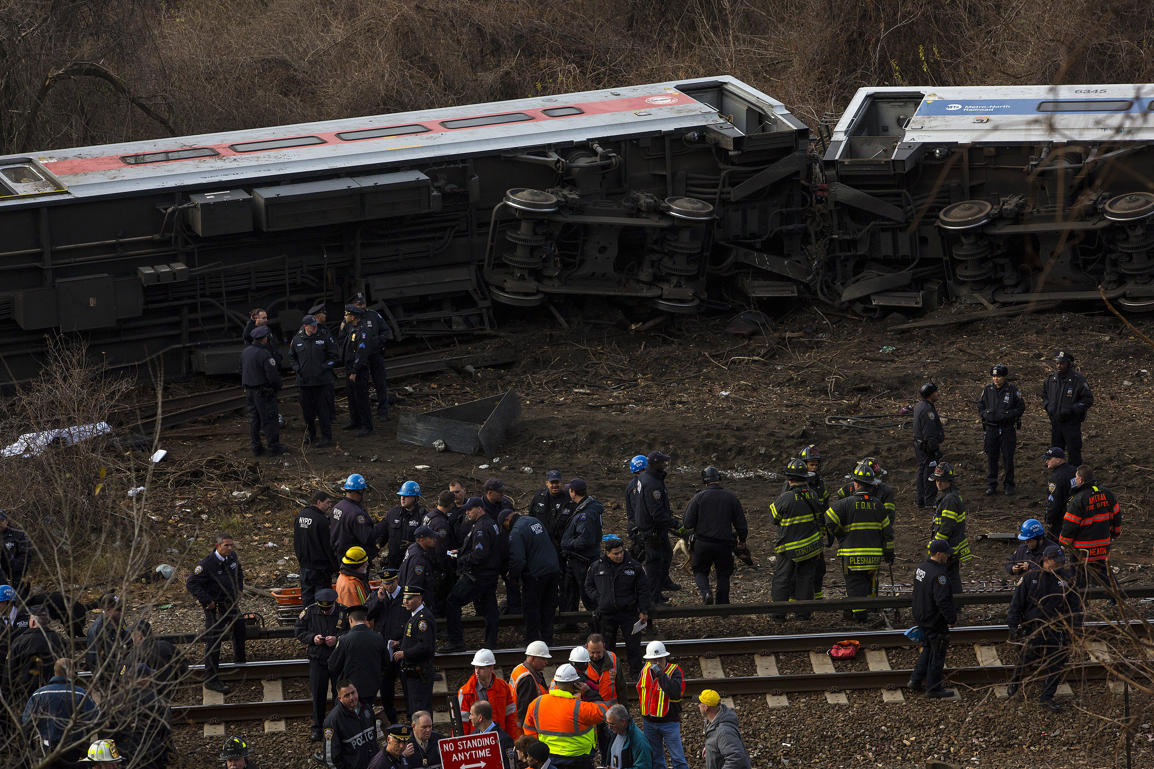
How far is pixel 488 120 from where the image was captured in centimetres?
2019

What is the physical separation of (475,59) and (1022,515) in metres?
14.7

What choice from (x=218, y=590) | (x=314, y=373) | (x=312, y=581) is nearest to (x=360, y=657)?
(x=218, y=590)

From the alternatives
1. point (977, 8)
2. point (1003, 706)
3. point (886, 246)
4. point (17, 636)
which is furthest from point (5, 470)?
point (977, 8)

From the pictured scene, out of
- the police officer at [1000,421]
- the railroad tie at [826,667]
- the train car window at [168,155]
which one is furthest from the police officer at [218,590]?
the train car window at [168,155]

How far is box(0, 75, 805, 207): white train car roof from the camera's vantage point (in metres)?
17.8

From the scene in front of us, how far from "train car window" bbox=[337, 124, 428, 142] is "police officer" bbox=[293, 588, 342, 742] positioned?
928cm

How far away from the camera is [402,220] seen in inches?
741

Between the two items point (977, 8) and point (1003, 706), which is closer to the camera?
point (1003, 706)

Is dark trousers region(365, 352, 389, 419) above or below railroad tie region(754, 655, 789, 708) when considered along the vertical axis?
above

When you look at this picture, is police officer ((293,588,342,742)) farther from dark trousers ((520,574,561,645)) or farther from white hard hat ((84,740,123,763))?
white hard hat ((84,740,123,763))

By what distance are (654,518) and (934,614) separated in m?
2.59

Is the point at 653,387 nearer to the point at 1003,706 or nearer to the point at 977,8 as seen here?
the point at 1003,706

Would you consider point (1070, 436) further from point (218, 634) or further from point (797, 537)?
point (218, 634)

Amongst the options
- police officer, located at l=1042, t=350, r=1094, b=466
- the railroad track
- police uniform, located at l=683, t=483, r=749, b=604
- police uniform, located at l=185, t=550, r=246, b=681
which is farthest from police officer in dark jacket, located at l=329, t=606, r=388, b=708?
police officer, located at l=1042, t=350, r=1094, b=466
